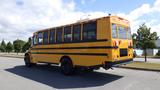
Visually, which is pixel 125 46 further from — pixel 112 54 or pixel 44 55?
pixel 44 55

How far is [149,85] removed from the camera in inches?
377

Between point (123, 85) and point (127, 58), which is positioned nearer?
point (123, 85)

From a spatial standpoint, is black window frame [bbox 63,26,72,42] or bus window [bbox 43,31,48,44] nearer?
black window frame [bbox 63,26,72,42]

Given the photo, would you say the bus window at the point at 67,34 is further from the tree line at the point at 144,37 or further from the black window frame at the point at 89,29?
the tree line at the point at 144,37

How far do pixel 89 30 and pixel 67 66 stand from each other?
267 cm

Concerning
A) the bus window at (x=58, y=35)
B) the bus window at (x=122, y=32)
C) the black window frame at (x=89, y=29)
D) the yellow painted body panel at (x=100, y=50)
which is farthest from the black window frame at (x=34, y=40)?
the bus window at (x=122, y=32)

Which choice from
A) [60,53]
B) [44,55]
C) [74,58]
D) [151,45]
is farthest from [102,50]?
[151,45]

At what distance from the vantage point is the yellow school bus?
10523 mm

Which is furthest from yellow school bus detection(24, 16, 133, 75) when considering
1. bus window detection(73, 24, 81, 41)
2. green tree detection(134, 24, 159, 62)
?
green tree detection(134, 24, 159, 62)

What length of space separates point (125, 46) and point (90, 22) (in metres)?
2.16

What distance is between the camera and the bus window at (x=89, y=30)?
36.6ft

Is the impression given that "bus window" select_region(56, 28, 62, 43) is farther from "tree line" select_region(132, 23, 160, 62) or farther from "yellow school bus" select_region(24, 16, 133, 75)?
"tree line" select_region(132, 23, 160, 62)

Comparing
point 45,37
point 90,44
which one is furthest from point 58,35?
point 90,44

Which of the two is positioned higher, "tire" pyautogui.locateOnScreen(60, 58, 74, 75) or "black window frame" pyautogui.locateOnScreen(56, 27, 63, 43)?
"black window frame" pyautogui.locateOnScreen(56, 27, 63, 43)
